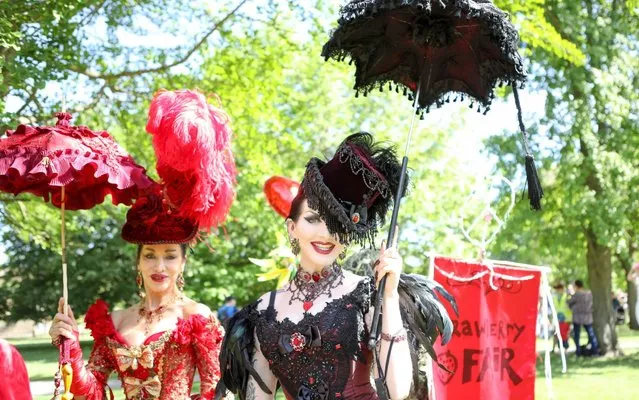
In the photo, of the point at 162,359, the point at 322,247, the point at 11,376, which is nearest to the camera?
the point at 11,376

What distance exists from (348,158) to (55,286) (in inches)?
1064

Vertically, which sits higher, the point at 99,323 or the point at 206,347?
the point at 99,323

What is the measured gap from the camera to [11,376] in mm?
2969

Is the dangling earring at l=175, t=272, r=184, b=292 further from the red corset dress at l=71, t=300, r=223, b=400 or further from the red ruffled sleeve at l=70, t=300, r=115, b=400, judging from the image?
the red ruffled sleeve at l=70, t=300, r=115, b=400

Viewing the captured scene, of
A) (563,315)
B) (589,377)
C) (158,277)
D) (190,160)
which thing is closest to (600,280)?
(563,315)

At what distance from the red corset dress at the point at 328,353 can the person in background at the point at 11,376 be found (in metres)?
0.93

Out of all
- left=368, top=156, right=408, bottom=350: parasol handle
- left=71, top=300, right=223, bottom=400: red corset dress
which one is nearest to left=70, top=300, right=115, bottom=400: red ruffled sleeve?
left=71, top=300, right=223, bottom=400: red corset dress

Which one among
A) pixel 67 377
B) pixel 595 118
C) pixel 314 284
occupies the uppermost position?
pixel 595 118

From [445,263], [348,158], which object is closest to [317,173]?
[348,158]

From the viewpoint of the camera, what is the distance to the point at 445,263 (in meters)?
6.59

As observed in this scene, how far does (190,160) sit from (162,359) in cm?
105

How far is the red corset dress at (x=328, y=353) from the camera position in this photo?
11.2 feet

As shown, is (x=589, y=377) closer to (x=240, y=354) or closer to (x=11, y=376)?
(x=240, y=354)

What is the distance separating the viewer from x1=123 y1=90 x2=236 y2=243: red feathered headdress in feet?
13.1
